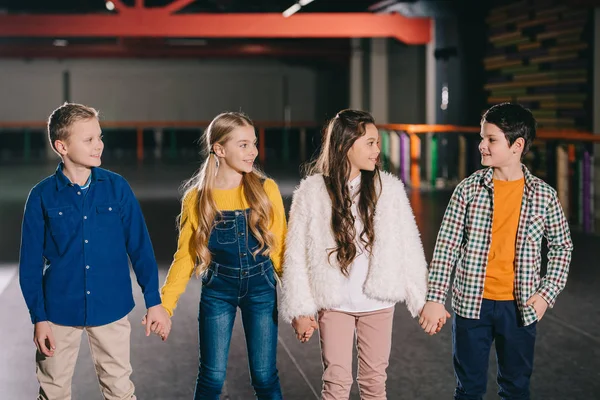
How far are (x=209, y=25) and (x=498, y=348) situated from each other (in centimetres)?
1349

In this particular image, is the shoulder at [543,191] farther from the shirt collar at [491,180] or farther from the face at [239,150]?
the face at [239,150]

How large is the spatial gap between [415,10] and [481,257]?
11.8m

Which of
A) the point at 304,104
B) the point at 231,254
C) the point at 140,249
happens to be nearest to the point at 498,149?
the point at 231,254

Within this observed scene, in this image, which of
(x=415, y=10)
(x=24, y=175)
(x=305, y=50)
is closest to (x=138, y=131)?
(x=305, y=50)

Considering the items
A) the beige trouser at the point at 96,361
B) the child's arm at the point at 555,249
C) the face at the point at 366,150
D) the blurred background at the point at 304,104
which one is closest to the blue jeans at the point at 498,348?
the child's arm at the point at 555,249

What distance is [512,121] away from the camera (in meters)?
2.90

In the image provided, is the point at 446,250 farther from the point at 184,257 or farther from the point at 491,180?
the point at 184,257

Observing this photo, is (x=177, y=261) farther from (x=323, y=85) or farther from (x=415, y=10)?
(x=323, y=85)

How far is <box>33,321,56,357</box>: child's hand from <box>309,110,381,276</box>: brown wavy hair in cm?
88

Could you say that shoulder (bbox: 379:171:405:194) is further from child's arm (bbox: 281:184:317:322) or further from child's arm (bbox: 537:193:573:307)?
child's arm (bbox: 537:193:573:307)

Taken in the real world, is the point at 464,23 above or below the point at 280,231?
above

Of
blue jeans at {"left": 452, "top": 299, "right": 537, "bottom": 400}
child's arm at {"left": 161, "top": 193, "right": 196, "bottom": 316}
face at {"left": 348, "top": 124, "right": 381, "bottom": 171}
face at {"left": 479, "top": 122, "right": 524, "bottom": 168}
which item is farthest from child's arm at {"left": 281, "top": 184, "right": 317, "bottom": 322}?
face at {"left": 479, "top": 122, "right": 524, "bottom": 168}

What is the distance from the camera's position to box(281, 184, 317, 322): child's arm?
2.92 m

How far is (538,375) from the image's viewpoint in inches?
158
